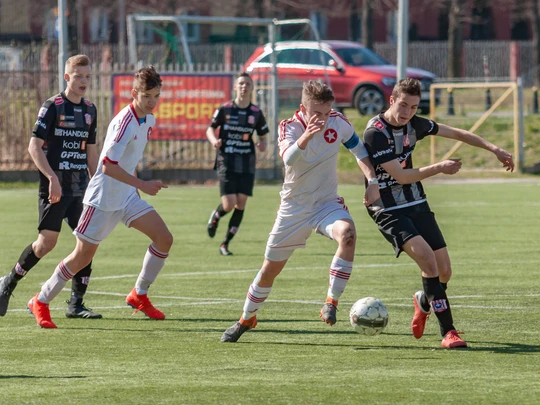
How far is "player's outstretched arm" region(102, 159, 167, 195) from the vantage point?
852 cm

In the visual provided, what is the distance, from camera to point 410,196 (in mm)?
8602

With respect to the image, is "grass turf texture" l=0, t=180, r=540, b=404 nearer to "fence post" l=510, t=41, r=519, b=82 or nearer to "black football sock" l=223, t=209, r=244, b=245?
"black football sock" l=223, t=209, r=244, b=245

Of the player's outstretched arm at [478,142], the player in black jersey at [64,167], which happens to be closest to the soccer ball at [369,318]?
the player's outstretched arm at [478,142]

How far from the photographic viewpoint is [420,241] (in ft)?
27.4

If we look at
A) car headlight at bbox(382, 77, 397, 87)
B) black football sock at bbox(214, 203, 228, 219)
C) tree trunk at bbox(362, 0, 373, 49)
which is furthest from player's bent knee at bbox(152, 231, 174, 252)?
tree trunk at bbox(362, 0, 373, 49)

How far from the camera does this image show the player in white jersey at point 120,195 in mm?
8828

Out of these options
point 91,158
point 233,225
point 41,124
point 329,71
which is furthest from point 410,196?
point 329,71

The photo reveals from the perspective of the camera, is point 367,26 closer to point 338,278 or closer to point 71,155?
point 71,155

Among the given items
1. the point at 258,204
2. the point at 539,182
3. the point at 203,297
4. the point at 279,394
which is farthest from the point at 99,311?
the point at 539,182

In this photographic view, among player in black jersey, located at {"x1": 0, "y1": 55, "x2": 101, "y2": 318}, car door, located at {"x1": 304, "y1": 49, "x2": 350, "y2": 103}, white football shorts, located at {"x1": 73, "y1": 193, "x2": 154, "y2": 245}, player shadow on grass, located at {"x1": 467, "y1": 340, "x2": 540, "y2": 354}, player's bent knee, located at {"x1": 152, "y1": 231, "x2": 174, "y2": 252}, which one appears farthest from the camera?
car door, located at {"x1": 304, "y1": 49, "x2": 350, "y2": 103}

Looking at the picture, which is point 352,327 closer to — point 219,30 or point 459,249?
point 459,249

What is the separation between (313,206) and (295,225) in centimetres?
19

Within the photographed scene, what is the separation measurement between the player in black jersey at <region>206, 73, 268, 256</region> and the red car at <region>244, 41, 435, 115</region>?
15.2 meters

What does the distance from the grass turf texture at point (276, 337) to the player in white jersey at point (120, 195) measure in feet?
1.50
